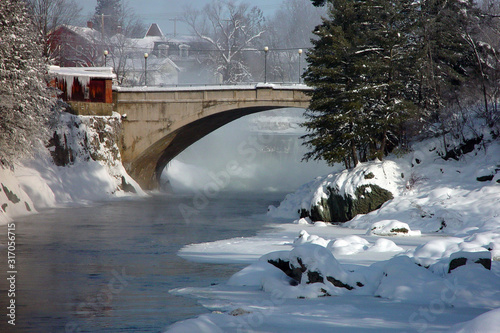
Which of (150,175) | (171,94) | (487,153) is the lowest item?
(150,175)

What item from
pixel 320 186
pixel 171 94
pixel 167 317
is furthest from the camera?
pixel 171 94

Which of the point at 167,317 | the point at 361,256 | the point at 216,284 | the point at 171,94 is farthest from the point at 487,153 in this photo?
the point at 171,94

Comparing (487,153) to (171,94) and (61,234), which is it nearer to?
(61,234)

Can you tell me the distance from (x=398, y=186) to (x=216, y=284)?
14.6m

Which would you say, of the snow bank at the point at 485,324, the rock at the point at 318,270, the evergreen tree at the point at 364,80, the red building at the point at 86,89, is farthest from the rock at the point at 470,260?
the red building at the point at 86,89

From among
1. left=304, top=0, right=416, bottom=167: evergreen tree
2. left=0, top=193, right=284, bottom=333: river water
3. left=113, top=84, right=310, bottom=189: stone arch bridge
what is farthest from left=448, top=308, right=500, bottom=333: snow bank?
left=113, top=84, right=310, bottom=189: stone arch bridge

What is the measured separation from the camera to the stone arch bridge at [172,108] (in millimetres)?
36875

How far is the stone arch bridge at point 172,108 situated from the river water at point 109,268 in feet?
37.0

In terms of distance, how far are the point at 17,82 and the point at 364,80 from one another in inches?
591

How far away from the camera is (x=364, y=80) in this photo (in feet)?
85.4

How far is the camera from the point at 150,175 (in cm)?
4294

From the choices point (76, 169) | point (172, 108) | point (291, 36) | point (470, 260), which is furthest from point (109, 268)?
point (291, 36)

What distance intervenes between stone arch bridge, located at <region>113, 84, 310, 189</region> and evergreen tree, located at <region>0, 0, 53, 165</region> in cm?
1393

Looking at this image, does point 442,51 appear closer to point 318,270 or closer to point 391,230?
point 391,230
